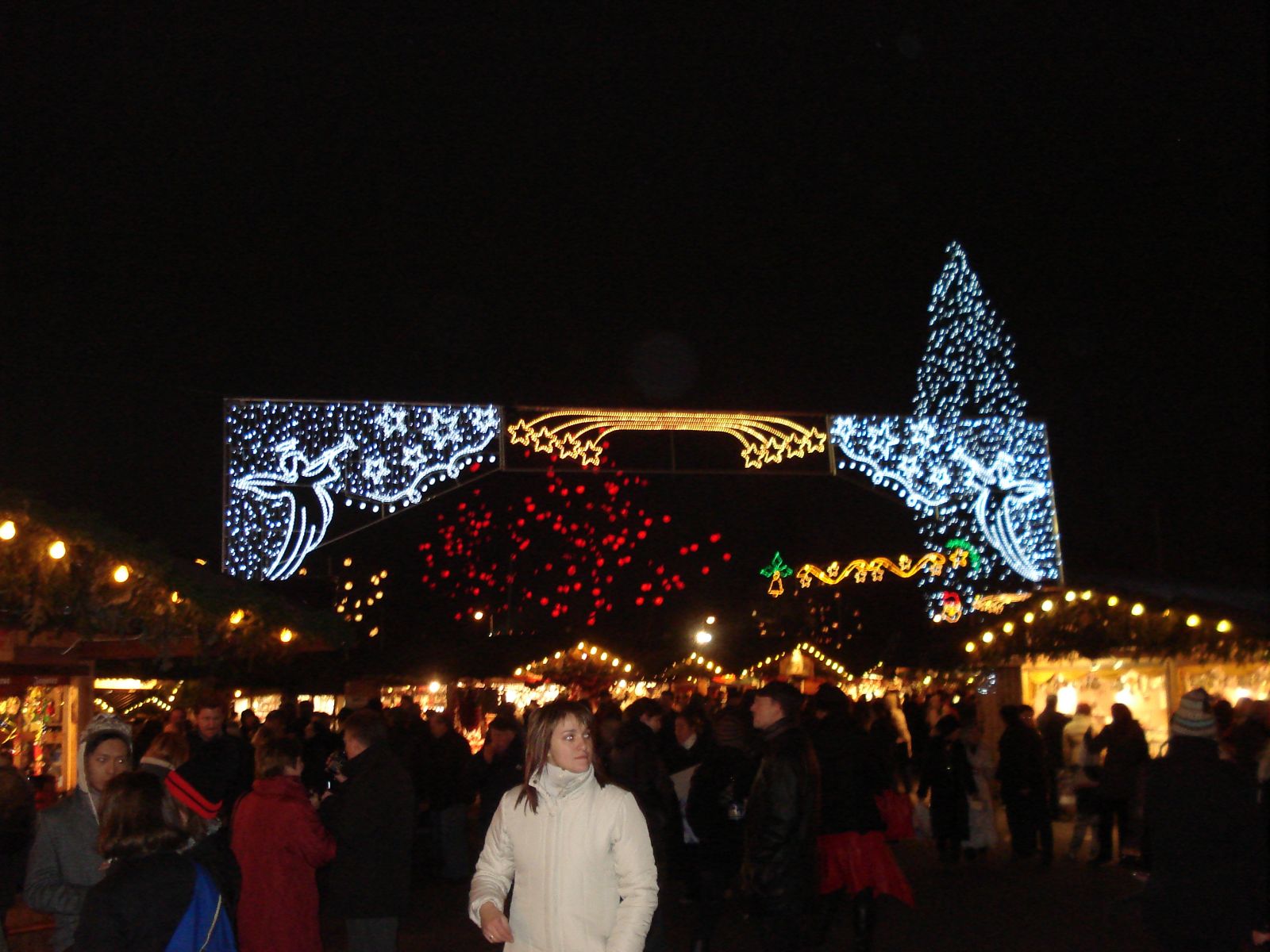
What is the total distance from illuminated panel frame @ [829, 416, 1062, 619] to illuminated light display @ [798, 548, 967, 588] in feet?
4.60

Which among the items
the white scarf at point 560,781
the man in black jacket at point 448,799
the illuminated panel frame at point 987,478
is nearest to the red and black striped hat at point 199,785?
the white scarf at point 560,781

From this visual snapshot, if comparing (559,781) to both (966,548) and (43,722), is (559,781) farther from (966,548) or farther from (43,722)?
(966,548)

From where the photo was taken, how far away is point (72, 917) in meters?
5.18

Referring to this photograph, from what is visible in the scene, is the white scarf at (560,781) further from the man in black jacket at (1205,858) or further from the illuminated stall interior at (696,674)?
the illuminated stall interior at (696,674)

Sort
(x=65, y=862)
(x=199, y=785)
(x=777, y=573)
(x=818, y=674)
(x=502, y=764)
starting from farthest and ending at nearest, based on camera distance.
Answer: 1. (x=818, y=674)
2. (x=777, y=573)
3. (x=502, y=764)
4. (x=199, y=785)
5. (x=65, y=862)

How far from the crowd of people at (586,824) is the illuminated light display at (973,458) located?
25.3 feet

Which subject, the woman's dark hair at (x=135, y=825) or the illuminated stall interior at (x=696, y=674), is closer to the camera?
the woman's dark hair at (x=135, y=825)

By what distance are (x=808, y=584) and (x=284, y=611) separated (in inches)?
845

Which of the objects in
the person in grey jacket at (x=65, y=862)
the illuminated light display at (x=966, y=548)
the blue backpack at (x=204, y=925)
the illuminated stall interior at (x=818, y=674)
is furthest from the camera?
the illuminated stall interior at (x=818, y=674)

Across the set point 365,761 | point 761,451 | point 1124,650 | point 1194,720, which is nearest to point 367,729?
point 365,761

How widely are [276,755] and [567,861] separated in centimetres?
322

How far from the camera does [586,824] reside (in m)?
4.09

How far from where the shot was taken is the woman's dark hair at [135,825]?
3844 mm

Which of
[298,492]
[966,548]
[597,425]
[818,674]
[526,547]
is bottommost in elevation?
[818,674]
